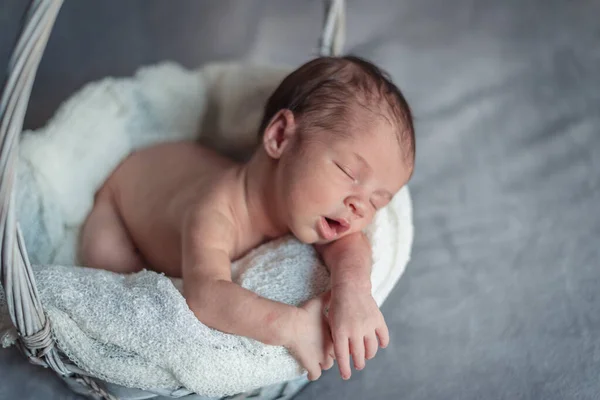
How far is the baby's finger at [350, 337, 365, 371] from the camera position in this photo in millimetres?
826

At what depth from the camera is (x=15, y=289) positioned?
72 cm

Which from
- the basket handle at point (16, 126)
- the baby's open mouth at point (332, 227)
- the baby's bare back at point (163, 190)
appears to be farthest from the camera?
the baby's bare back at point (163, 190)

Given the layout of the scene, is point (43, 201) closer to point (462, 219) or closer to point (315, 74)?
point (315, 74)

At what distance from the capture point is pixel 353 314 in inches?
32.9

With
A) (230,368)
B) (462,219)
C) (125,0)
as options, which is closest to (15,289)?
(230,368)

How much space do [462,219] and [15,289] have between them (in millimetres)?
825

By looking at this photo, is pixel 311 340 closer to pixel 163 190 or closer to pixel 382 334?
pixel 382 334

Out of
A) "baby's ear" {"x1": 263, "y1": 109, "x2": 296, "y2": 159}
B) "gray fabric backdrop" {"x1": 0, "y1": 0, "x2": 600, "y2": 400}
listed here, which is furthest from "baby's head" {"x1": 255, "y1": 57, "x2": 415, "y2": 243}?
"gray fabric backdrop" {"x1": 0, "y1": 0, "x2": 600, "y2": 400}

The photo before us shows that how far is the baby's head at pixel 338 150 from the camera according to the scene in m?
0.91

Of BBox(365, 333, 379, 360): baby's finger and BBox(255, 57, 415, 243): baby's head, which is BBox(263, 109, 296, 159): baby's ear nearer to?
BBox(255, 57, 415, 243): baby's head

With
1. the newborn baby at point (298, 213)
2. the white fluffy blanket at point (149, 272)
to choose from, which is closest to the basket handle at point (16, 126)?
the white fluffy blanket at point (149, 272)

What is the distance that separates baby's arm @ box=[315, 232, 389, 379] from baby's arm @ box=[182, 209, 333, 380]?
24 mm

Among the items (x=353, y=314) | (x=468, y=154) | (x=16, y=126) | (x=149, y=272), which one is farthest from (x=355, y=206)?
(x=468, y=154)

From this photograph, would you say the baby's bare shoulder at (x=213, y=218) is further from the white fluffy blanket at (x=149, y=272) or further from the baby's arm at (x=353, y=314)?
the baby's arm at (x=353, y=314)
